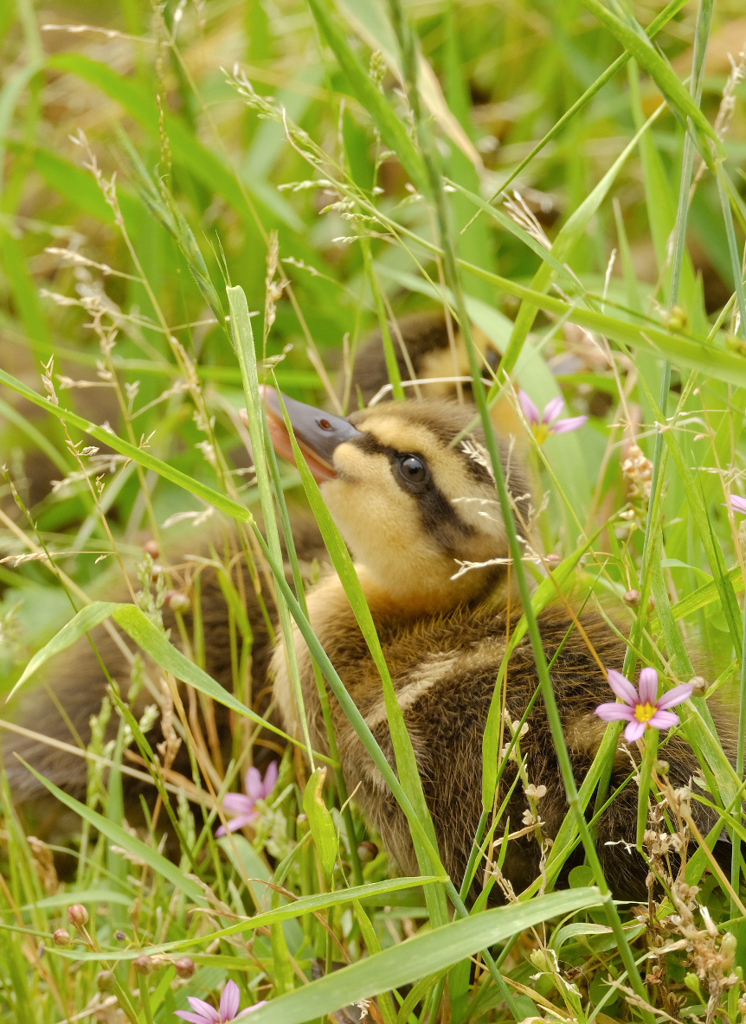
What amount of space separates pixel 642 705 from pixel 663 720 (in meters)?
0.04

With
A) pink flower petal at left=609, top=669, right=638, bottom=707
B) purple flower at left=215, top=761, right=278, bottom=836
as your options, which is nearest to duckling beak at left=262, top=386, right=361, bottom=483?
purple flower at left=215, top=761, right=278, bottom=836

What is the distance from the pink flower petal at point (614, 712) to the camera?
918 mm

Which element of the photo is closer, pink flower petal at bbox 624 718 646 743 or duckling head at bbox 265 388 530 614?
pink flower petal at bbox 624 718 646 743

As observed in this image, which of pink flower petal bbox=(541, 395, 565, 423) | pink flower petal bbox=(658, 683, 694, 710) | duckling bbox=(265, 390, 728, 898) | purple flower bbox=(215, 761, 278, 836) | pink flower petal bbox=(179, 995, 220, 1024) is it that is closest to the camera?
pink flower petal bbox=(658, 683, 694, 710)

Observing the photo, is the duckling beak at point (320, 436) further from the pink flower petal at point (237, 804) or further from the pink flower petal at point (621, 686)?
the pink flower petal at point (621, 686)

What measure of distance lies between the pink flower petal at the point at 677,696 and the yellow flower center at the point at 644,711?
0.01 meters

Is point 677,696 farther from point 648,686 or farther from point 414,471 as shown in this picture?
point 414,471

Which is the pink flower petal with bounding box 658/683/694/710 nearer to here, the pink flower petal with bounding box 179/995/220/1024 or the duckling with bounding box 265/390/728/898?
the duckling with bounding box 265/390/728/898

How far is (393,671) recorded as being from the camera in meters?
1.38

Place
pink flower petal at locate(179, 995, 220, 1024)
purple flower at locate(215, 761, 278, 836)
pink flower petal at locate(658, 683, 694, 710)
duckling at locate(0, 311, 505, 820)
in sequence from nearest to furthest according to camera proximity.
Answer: pink flower petal at locate(658, 683, 694, 710) → pink flower petal at locate(179, 995, 220, 1024) → purple flower at locate(215, 761, 278, 836) → duckling at locate(0, 311, 505, 820)

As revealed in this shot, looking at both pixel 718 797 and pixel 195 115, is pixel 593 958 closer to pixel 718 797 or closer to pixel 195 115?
pixel 718 797

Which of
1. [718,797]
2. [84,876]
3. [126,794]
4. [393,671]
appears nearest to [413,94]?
[718,797]

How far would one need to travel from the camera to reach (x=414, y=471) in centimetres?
150

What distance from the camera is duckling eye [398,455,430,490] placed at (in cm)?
149
